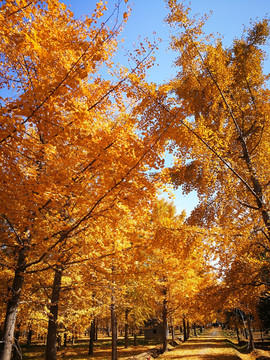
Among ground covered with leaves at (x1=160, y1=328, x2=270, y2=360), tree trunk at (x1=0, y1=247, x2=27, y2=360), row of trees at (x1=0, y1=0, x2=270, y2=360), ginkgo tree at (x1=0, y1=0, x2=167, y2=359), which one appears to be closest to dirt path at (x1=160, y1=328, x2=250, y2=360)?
ground covered with leaves at (x1=160, y1=328, x2=270, y2=360)

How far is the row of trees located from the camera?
9.43 feet

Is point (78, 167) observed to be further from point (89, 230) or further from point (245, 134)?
point (245, 134)

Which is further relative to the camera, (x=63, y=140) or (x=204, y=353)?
(x=204, y=353)

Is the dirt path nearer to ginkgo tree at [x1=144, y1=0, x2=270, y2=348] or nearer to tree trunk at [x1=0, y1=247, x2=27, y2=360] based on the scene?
ginkgo tree at [x1=144, y1=0, x2=270, y2=348]

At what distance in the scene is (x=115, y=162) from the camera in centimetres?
302

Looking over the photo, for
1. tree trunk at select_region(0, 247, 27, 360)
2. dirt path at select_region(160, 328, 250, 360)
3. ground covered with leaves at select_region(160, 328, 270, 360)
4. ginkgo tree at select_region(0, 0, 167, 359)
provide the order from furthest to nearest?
1. dirt path at select_region(160, 328, 250, 360)
2. ground covered with leaves at select_region(160, 328, 270, 360)
3. tree trunk at select_region(0, 247, 27, 360)
4. ginkgo tree at select_region(0, 0, 167, 359)

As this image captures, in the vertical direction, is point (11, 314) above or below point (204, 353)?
above

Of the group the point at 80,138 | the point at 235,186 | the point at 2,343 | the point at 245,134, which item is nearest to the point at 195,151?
the point at 235,186

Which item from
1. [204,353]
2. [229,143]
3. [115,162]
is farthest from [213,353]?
[115,162]

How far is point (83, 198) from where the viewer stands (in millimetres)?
3205

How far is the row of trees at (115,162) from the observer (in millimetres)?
2875

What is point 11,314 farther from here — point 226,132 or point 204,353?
point 204,353

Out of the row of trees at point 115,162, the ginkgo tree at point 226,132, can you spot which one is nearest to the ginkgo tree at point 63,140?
the row of trees at point 115,162

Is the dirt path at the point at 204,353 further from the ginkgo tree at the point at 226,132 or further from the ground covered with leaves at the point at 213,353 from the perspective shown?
the ginkgo tree at the point at 226,132
